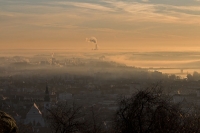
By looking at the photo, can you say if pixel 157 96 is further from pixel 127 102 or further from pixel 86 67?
pixel 86 67

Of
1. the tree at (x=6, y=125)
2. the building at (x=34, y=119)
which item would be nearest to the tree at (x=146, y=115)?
the tree at (x=6, y=125)

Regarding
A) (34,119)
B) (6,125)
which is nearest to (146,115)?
(6,125)

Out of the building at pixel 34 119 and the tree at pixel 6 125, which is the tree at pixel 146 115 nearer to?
the tree at pixel 6 125

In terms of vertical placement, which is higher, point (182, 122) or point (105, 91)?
point (182, 122)

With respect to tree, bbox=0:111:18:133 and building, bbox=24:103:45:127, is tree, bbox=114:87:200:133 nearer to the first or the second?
tree, bbox=0:111:18:133

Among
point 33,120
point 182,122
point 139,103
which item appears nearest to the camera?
point 139,103

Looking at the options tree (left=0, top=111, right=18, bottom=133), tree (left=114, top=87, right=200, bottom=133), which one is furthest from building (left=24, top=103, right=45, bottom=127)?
tree (left=0, top=111, right=18, bottom=133)

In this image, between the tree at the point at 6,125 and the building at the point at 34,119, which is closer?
the tree at the point at 6,125

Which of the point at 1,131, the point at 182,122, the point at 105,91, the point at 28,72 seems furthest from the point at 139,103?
the point at 28,72

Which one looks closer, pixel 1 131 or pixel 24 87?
pixel 1 131

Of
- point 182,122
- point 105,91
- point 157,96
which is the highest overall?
point 157,96

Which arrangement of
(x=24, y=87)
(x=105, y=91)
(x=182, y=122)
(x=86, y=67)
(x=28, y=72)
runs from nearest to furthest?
(x=182, y=122) < (x=105, y=91) < (x=24, y=87) < (x=28, y=72) < (x=86, y=67)
